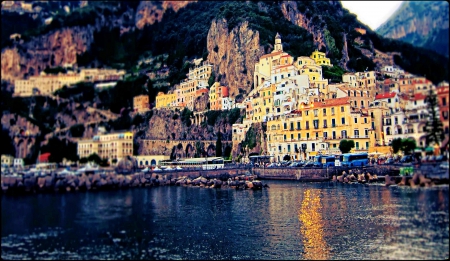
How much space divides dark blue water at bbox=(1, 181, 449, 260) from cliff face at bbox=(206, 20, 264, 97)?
34.6m

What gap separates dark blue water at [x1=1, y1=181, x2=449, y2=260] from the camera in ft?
51.4

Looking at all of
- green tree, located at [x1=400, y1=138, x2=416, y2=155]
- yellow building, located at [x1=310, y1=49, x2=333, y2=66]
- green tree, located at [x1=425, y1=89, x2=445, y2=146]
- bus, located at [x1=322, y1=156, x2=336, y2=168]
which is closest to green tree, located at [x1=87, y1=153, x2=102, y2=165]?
bus, located at [x1=322, y1=156, x2=336, y2=168]

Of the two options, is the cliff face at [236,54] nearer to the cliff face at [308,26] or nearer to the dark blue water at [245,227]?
the cliff face at [308,26]

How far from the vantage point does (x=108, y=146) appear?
2247 inches

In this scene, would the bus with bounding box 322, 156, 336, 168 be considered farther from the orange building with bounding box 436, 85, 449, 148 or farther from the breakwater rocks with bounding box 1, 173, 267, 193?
the orange building with bounding box 436, 85, 449, 148


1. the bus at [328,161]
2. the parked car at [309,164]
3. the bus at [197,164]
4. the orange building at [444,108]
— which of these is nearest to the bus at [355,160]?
the bus at [328,161]

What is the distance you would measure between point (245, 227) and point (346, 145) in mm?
19547

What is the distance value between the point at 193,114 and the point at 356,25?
3428cm

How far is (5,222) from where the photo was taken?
816 inches

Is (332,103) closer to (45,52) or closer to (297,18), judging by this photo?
(297,18)

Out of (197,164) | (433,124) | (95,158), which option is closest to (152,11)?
(95,158)

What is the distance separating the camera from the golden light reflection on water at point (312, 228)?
52.5 ft

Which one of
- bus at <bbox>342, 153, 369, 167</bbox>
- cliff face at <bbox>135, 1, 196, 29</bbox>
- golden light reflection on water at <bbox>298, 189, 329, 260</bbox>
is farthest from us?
cliff face at <bbox>135, 1, 196, 29</bbox>

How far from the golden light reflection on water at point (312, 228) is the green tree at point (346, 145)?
1119 centimetres
